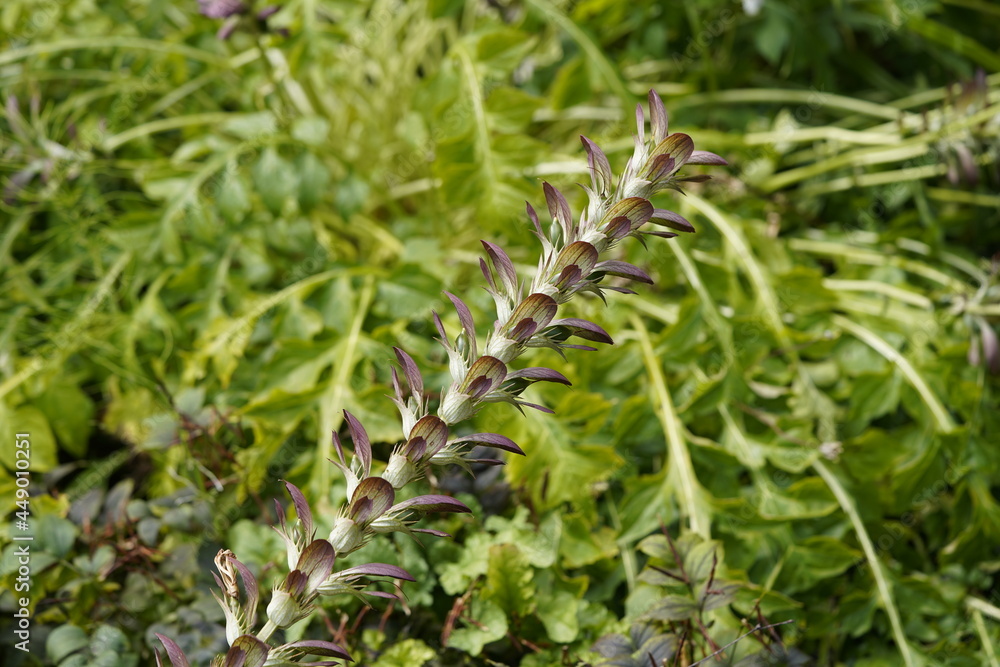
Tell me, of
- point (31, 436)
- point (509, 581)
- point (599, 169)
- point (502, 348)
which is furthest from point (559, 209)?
point (31, 436)

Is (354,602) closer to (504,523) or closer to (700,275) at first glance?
(504,523)

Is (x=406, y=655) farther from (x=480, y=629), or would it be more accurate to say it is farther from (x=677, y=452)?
(x=677, y=452)

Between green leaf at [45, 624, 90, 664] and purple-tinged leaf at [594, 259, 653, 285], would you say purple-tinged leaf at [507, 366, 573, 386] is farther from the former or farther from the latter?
green leaf at [45, 624, 90, 664]

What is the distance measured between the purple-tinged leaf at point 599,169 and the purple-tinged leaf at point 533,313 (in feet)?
0.45

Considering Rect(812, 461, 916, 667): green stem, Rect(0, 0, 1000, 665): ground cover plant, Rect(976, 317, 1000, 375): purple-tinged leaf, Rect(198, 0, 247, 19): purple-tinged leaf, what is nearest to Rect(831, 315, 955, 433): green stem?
Rect(0, 0, 1000, 665): ground cover plant

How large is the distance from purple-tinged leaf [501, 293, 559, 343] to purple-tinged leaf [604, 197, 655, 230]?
0.32 feet

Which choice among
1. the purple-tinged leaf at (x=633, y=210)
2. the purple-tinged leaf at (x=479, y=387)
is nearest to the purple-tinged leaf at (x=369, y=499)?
the purple-tinged leaf at (x=479, y=387)

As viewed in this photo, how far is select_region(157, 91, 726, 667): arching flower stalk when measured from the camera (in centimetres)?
63

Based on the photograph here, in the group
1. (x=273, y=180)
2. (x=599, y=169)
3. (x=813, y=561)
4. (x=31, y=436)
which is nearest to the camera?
(x=599, y=169)

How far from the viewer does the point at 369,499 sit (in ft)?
2.08

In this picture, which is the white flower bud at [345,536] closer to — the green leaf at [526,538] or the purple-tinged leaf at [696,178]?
the purple-tinged leaf at [696,178]

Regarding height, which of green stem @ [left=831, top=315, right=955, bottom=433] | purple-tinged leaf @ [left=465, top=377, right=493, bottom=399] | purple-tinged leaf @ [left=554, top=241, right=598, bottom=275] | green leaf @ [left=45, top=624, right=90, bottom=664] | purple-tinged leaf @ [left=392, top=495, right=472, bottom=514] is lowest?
green stem @ [left=831, top=315, right=955, bottom=433]

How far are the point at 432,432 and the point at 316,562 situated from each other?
15cm

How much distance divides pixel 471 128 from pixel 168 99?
1.00m
